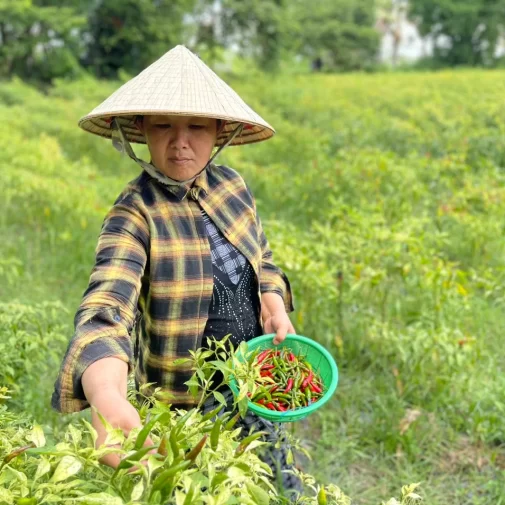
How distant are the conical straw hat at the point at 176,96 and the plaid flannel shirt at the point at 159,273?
0.65ft

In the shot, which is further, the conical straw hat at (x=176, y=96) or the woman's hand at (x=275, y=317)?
the woman's hand at (x=275, y=317)

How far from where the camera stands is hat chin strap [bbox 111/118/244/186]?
1.43 m

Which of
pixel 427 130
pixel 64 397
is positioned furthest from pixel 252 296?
pixel 427 130

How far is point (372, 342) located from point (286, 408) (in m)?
1.54

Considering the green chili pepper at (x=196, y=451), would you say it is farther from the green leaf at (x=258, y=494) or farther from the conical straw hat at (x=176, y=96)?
the conical straw hat at (x=176, y=96)

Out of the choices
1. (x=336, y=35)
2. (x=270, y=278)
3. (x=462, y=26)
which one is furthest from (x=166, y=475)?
(x=462, y=26)

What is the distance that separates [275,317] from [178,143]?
58cm

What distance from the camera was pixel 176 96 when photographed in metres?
1.36

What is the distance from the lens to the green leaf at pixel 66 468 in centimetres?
75

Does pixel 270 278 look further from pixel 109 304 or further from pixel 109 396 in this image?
pixel 109 396

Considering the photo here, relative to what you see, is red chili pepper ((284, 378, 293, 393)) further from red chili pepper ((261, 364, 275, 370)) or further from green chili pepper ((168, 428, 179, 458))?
green chili pepper ((168, 428, 179, 458))

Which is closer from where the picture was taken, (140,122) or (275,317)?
(140,122)

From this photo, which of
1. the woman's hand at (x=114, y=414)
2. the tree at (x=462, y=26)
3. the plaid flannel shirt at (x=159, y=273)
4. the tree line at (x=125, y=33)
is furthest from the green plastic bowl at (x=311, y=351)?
the tree at (x=462, y=26)

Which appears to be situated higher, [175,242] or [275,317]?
[175,242]
